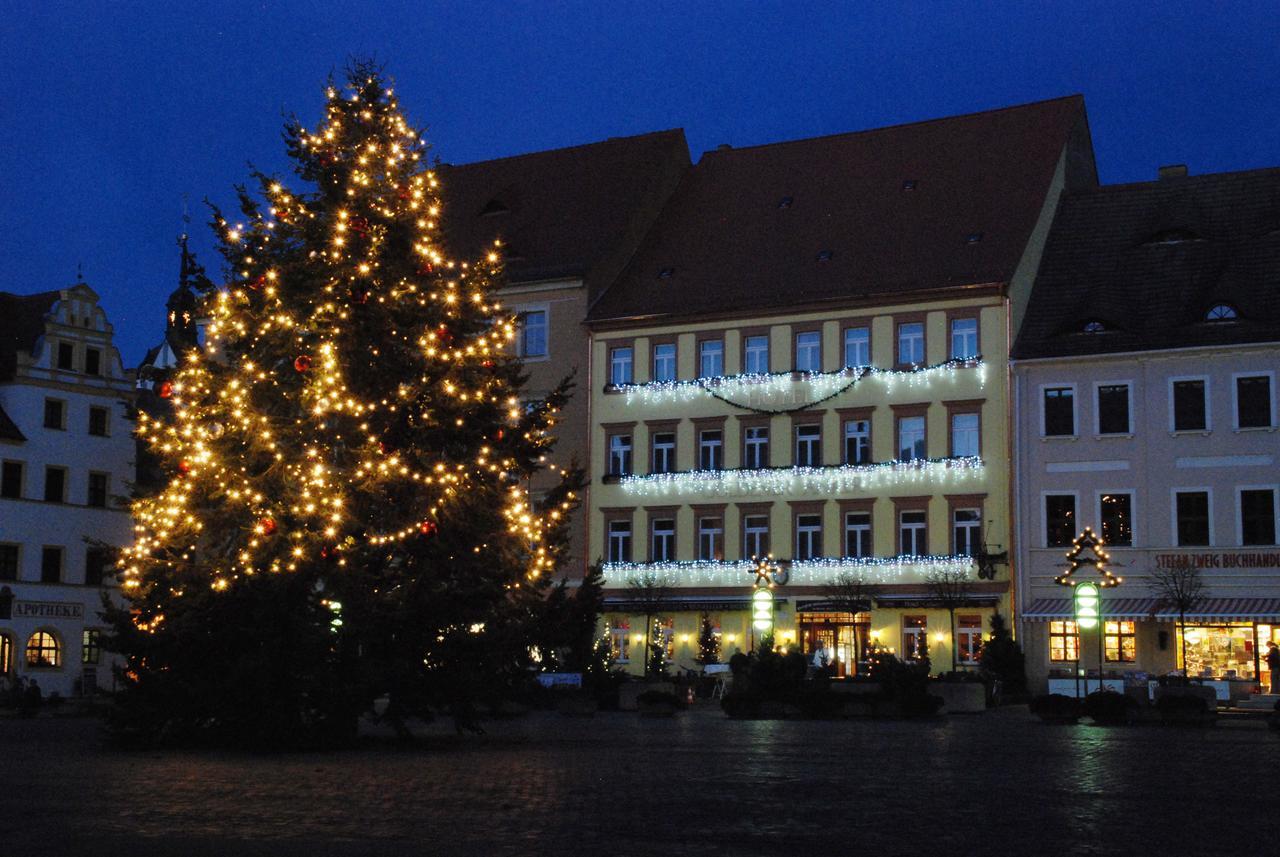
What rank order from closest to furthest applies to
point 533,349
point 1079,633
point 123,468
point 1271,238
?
1. point 1079,633
2. point 1271,238
3. point 533,349
4. point 123,468

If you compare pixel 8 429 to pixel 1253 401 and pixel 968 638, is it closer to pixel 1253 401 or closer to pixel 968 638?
pixel 968 638

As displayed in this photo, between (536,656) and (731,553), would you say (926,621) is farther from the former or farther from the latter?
(536,656)

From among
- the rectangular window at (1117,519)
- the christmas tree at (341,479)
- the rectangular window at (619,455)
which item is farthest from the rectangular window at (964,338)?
the christmas tree at (341,479)

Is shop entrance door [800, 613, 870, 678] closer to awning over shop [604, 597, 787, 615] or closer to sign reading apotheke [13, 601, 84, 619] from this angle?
awning over shop [604, 597, 787, 615]

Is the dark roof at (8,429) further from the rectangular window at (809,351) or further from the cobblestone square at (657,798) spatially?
the cobblestone square at (657,798)

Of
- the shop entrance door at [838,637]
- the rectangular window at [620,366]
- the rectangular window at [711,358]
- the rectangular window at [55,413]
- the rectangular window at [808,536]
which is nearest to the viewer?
the shop entrance door at [838,637]

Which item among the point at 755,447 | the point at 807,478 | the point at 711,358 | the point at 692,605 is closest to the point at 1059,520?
the point at 807,478

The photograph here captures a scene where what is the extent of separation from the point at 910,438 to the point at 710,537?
22.7 ft

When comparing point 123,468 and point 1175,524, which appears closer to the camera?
point 1175,524

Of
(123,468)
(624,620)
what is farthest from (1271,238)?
(123,468)

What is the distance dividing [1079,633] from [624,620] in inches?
594

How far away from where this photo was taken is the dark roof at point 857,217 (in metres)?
51.7

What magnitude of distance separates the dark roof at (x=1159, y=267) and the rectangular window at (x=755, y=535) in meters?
9.29

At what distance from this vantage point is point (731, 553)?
53.4m
